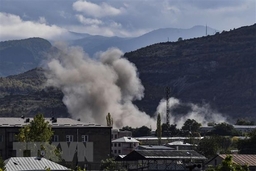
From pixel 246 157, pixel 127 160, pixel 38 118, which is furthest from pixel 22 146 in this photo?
pixel 246 157

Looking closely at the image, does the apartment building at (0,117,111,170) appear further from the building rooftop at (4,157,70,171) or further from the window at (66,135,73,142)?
the building rooftop at (4,157,70,171)

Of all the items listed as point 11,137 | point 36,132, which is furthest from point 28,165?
point 11,137

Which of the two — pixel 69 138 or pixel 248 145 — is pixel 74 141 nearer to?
pixel 69 138

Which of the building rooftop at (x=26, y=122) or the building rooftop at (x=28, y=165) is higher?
the building rooftop at (x=26, y=122)

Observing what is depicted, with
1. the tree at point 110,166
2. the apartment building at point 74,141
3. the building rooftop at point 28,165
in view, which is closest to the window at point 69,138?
the apartment building at point 74,141

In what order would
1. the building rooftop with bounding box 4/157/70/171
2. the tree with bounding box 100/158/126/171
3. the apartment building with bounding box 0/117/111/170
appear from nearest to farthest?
1. the building rooftop with bounding box 4/157/70/171
2. the tree with bounding box 100/158/126/171
3. the apartment building with bounding box 0/117/111/170

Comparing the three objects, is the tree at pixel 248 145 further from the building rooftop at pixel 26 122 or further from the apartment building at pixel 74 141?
the building rooftop at pixel 26 122

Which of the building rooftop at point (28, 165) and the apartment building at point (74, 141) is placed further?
the apartment building at point (74, 141)

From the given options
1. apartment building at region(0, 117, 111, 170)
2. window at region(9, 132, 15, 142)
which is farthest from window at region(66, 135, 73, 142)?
window at region(9, 132, 15, 142)

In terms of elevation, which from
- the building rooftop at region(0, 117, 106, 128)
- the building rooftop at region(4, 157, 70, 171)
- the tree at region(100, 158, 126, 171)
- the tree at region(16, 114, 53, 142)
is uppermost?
the building rooftop at region(0, 117, 106, 128)

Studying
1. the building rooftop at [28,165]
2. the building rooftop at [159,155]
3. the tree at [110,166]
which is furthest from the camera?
the tree at [110,166]

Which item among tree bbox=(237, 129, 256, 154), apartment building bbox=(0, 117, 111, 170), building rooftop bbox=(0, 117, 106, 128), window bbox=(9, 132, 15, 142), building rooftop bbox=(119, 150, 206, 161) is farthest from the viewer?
tree bbox=(237, 129, 256, 154)

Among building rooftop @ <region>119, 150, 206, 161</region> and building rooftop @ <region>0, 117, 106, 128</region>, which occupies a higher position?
building rooftop @ <region>0, 117, 106, 128</region>

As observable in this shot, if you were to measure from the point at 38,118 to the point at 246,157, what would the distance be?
30865mm
